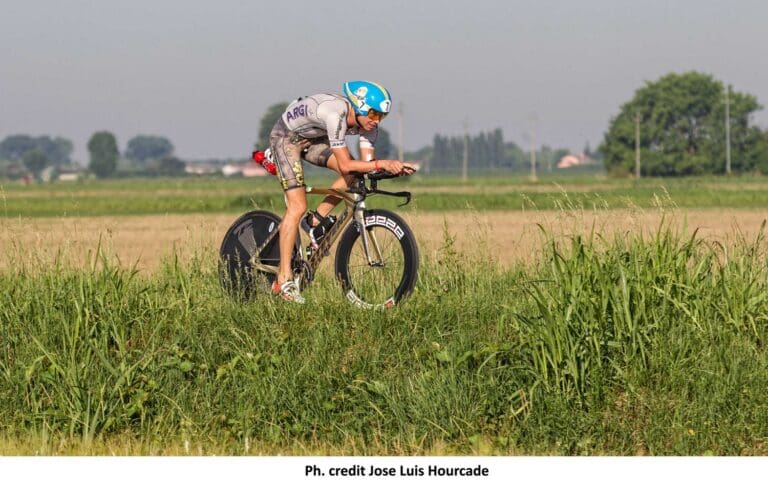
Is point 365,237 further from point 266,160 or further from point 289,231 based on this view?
point 266,160

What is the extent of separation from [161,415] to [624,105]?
156 meters

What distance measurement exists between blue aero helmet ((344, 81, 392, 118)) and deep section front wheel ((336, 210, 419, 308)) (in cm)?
87

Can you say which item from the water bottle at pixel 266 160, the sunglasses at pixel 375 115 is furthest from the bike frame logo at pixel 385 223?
the water bottle at pixel 266 160

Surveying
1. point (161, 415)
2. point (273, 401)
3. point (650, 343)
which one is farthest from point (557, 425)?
point (161, 415)

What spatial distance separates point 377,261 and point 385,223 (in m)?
0.33

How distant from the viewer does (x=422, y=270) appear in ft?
35.1

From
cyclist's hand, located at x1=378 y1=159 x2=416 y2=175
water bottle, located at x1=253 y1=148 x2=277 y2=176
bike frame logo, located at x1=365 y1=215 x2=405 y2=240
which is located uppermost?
water bottle, located at x1=253 y1=148 x2=277 y2=176

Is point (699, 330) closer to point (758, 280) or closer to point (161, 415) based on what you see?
point (758, 280)

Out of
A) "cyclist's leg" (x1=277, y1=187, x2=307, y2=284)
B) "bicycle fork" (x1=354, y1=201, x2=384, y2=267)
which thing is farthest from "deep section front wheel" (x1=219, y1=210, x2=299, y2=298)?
"bicycle fork" (x1=354, y1=201, x2=384, y2=267)

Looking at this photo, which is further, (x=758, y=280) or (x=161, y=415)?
(x=758, y=280)

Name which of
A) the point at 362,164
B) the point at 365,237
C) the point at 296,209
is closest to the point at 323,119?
the point at 362,164

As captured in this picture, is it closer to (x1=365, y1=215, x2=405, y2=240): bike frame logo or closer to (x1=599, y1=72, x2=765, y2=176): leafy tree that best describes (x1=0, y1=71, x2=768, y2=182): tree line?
(x1=599, y1=72, x2=765, y2=176): leafy tree

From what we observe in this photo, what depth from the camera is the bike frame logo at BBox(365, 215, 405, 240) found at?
963cm

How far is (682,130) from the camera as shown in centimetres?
15212
